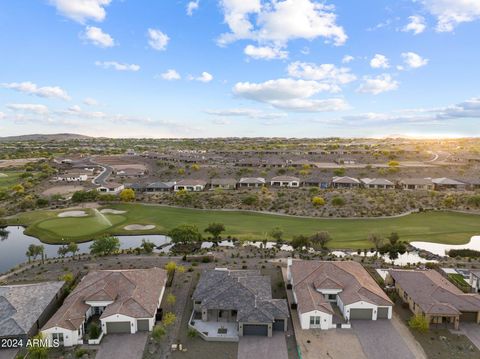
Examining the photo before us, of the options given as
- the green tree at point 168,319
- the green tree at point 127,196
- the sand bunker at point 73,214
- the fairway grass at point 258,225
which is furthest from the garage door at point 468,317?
the green tree at point 127,196

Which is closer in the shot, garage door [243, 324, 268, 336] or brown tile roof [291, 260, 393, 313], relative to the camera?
garage door [243, 324, 268, 336]

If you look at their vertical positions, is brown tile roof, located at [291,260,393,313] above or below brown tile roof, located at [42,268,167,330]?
above

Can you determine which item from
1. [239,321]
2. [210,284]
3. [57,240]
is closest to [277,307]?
[239,321]

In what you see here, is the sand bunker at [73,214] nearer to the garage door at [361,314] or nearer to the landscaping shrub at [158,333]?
the landscaping shrub at [158,333]

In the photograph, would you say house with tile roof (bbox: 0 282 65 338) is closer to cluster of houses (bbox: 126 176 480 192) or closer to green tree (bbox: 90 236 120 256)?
green tree (bbox: 90 236 120 256)

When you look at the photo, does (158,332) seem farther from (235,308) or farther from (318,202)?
(318,202)

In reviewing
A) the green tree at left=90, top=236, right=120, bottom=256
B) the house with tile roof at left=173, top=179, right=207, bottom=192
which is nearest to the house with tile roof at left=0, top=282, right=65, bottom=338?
the green tree at left=90, top=236, right=120, bottom=256

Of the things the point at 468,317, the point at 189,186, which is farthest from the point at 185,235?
the point at 189,186

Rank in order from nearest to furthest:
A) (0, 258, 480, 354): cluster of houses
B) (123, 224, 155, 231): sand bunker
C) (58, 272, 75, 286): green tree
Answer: (0, 258, 480, 354): cluster of houses, (58, 272, 75, 286): green tree, (123, 224, 155, 231): sand bunker
